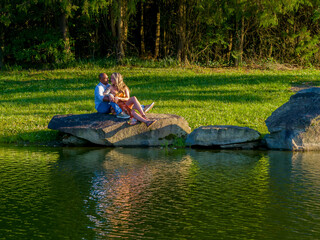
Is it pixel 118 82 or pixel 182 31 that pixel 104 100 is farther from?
pixel 182 31

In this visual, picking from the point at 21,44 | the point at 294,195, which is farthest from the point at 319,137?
the point at 21,44

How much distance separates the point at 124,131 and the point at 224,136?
267 centimetres

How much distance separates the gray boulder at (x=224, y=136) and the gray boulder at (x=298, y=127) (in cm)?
53

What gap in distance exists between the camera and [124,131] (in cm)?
1332

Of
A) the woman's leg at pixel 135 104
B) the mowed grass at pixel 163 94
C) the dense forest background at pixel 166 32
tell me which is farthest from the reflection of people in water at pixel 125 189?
the dense forest background at pixel 166 32

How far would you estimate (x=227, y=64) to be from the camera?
30.0 meters

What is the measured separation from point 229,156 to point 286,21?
21363mm

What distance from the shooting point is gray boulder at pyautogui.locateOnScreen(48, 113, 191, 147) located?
43.2 feet

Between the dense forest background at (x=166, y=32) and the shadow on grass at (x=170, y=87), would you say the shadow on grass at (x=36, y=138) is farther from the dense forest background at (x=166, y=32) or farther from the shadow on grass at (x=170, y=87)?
the dense forest background at (x=166, y=32)

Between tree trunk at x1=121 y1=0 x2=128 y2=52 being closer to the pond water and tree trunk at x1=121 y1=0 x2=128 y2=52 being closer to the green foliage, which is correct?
the green foliage

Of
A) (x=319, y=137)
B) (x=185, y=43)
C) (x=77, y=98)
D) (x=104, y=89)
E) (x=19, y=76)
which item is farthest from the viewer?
(x=185, y=43)

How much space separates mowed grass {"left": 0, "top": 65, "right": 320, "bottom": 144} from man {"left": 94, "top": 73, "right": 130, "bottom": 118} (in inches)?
67.4

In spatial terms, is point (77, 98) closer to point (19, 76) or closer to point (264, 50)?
point (19, 76)

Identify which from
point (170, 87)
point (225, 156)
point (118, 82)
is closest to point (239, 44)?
point (170, 87)
